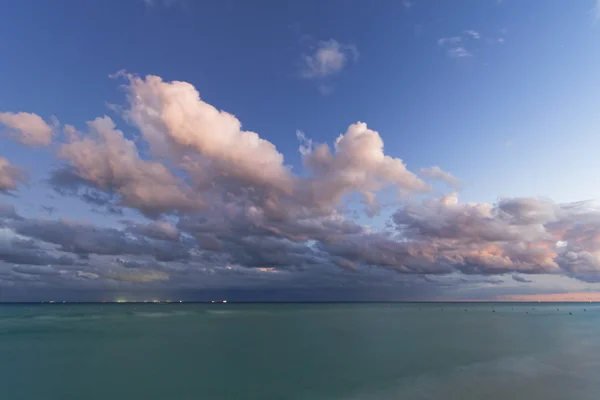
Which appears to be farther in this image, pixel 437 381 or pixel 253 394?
pixel 437 381

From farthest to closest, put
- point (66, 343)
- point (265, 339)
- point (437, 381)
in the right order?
point (265, 339) < point (66, 343) < point (437, 381)

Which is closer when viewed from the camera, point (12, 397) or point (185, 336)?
point (12, 397)

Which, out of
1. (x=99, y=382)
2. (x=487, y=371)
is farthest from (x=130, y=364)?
(x=487, y=371)

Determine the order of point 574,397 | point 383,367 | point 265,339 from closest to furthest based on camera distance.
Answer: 1. point 574,397
2. point 383,367
3. point 265,339

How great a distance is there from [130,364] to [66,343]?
88.8ft

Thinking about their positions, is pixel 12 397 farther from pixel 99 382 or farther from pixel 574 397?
pixel 574 397

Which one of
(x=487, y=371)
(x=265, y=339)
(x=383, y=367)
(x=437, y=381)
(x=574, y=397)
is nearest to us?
(x=574, y=397)

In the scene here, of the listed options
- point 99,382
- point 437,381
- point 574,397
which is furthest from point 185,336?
point 574,397

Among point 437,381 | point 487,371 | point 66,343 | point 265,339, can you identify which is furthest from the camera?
point 265,339

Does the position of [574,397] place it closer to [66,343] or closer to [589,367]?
[589,367]

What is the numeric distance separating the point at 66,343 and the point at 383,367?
173 ft

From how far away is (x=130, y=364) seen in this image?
43.9 metres

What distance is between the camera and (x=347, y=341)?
63.9 m

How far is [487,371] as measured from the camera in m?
39.2
